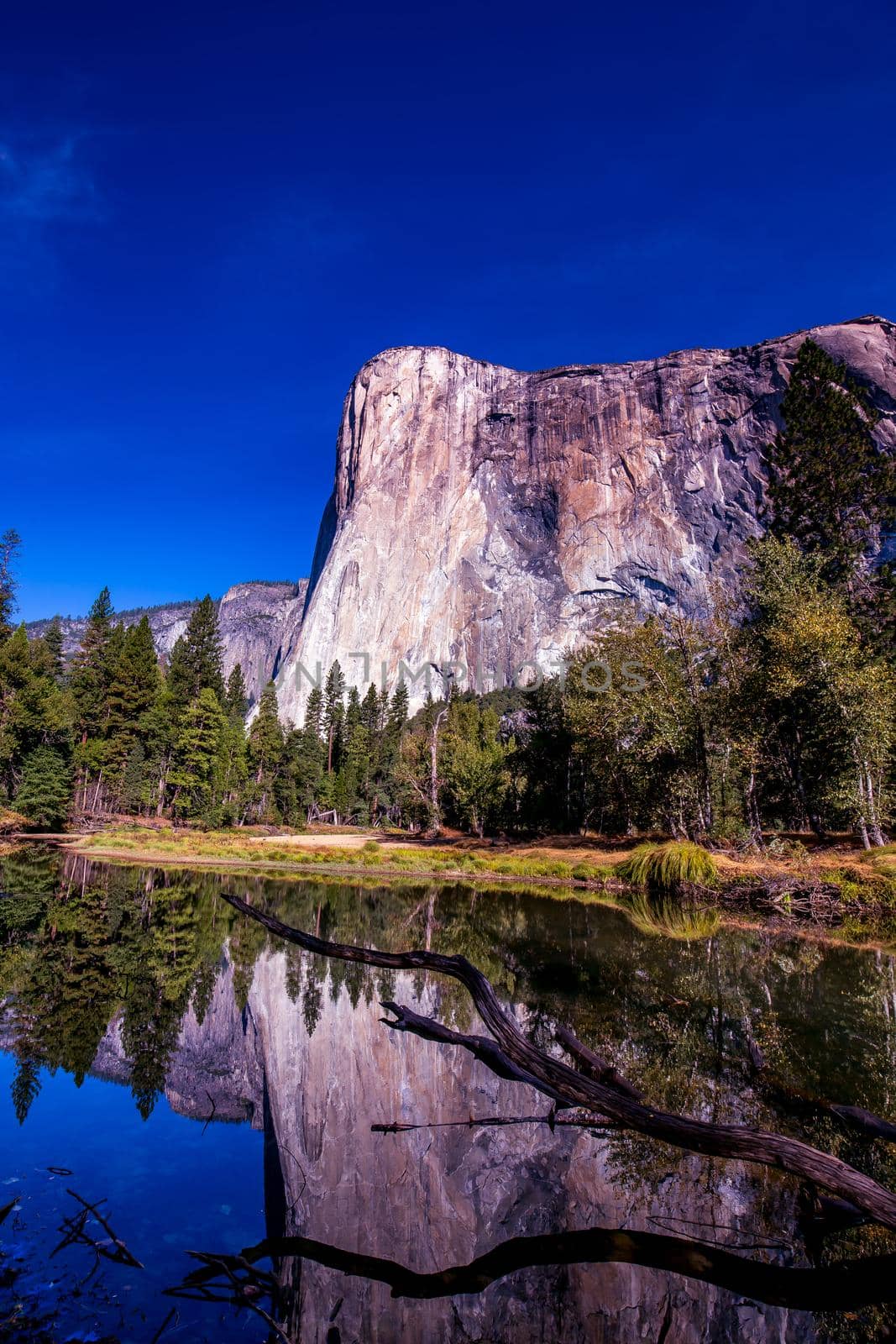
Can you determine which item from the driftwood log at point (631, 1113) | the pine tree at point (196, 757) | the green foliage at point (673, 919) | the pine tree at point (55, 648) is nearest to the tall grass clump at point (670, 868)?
the green foliage at point (673, 919)

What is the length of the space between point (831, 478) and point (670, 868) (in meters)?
21.6

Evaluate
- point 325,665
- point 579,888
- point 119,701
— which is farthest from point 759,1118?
point 325,665

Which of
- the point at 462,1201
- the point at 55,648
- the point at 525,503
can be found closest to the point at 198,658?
the point at 55,648

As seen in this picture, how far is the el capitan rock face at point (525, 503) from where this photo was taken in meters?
115

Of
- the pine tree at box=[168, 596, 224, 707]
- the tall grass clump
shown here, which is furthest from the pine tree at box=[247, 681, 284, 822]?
the tall grass clump

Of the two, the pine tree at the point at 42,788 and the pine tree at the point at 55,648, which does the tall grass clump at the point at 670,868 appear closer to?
the pine tree at the point at 42,788

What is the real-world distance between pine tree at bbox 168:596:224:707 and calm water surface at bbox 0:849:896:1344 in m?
50.9

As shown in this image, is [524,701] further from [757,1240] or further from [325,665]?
[325,665]

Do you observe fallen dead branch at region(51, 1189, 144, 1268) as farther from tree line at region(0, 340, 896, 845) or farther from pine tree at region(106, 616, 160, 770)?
pine tree at region(106, 616, 160, 770)

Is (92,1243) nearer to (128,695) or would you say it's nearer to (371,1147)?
(371,1147)

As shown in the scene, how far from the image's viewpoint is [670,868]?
21.2m

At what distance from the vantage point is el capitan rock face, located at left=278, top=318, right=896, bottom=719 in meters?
115

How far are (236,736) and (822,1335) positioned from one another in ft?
196

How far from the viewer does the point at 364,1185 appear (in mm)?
4215
